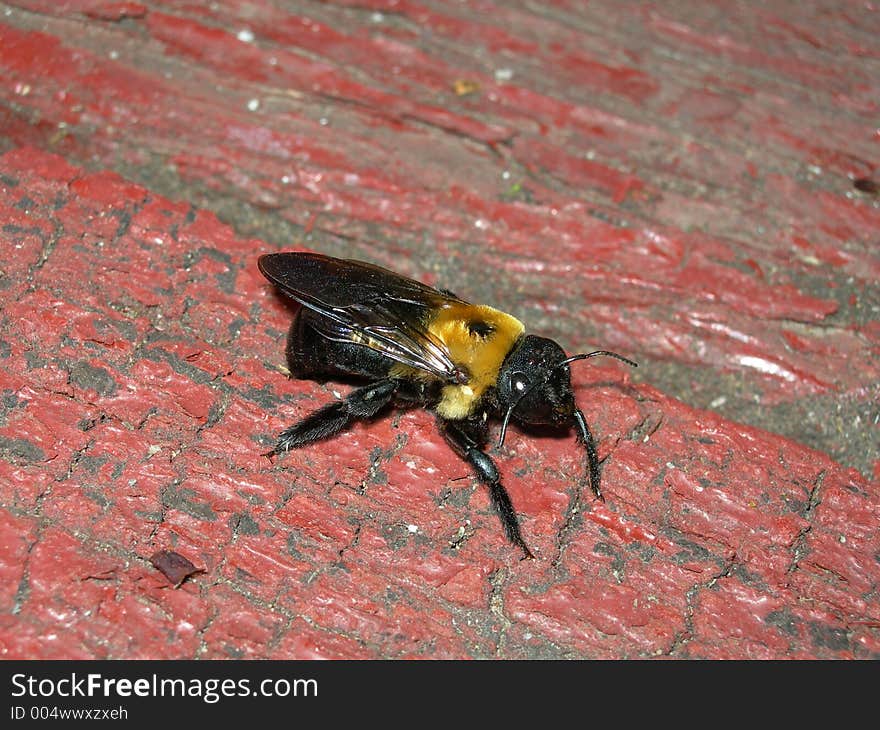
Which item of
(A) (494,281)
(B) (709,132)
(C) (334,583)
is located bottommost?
(C) (334,583)

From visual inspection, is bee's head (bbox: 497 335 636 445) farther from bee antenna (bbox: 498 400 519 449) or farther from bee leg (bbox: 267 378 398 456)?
bee leg (bbox: 267 378 398 456)

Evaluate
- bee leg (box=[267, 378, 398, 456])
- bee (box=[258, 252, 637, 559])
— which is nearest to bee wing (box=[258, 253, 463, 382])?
bee (box=[258, 252, 637, 559])

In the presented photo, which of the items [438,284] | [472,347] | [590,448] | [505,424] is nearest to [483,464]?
[505,424]

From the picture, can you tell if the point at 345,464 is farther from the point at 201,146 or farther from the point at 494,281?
the point at 201,146

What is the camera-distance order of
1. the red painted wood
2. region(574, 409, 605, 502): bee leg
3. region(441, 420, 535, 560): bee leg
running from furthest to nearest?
region(574, 409, 605, 502): bee leg < region(441, 420, 535, 560): bee leg < the red painted wood

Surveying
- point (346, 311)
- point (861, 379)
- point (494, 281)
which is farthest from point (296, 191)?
point (861, 379)

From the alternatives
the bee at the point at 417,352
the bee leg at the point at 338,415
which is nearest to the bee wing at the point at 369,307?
the bee at the point at 417,352

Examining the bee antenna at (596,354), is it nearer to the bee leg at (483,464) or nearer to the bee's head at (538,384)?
the bee's head at (538,384)
